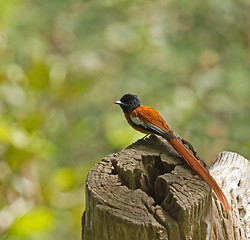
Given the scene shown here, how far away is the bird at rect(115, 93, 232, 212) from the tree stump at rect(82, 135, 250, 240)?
3 centimetres

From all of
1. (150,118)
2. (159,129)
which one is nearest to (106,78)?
(150,118)

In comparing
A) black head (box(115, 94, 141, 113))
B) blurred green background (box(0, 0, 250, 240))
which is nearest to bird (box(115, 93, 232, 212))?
black head (box(115, 94, 141, 113))

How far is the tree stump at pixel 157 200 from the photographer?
5.39 feet

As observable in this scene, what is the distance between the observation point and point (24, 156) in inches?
140

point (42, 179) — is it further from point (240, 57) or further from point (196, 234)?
point (240, 57)

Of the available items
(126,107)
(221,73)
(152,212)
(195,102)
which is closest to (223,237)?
(152,212)

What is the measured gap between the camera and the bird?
1973 millimetres

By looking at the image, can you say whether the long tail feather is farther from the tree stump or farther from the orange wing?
the orange wing

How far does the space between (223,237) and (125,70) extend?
3.68 m

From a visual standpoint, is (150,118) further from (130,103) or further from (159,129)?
(130,103)

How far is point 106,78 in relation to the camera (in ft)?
17.7

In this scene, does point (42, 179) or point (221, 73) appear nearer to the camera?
point (42, 179)

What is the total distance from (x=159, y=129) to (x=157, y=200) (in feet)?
1.98

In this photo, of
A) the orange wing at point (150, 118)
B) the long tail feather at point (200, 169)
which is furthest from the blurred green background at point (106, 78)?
the long tail feather at point (200, 169)
